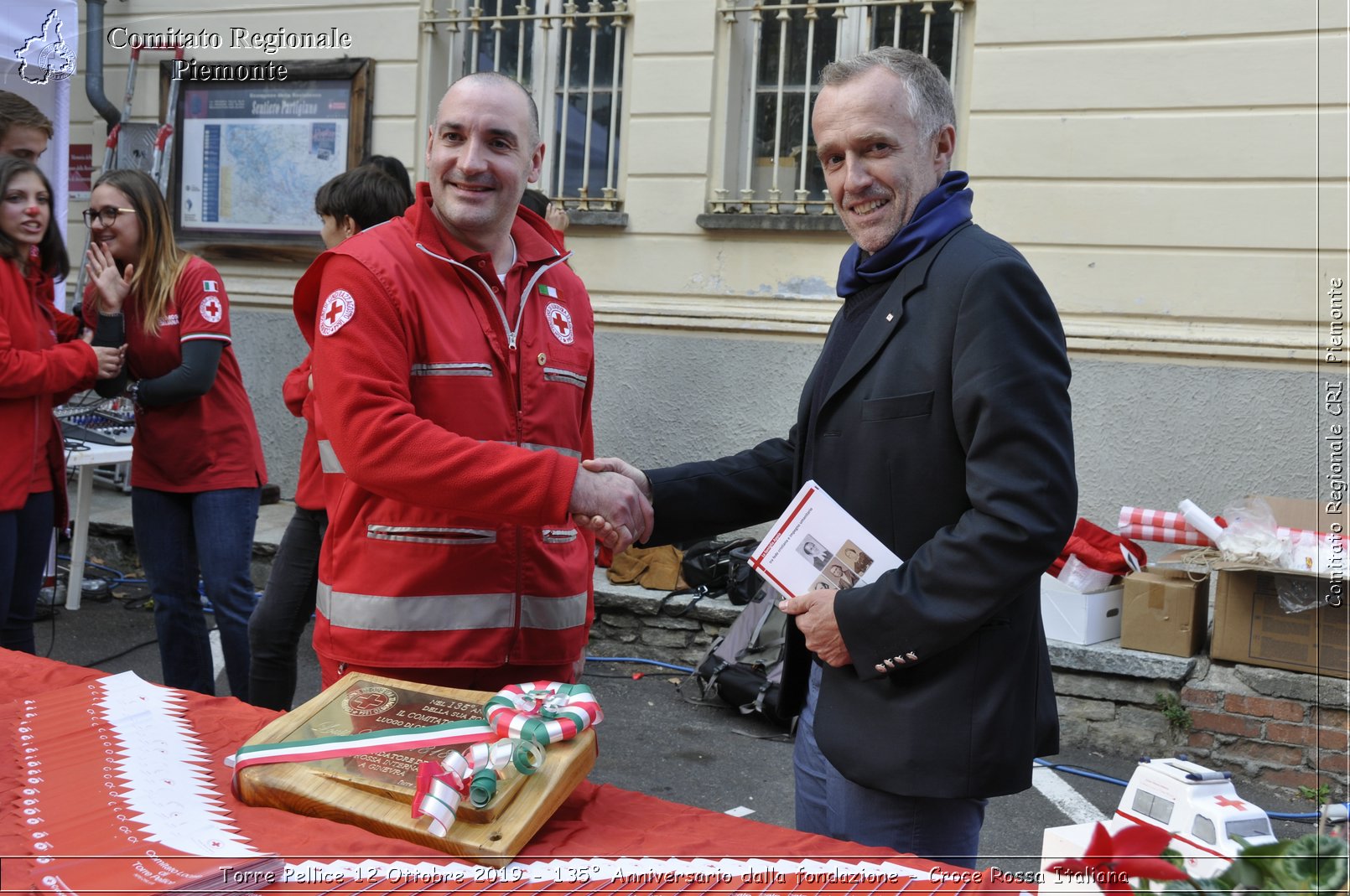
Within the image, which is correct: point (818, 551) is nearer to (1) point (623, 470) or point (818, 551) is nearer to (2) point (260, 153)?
(1) point (623, 470)

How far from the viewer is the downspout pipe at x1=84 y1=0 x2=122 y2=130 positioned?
8.23 meters

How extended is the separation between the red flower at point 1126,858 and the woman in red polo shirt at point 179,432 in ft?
11.5

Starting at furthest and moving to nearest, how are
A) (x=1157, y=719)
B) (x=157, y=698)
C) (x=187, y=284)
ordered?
Answer: (x=1157, y=719) < (x=187, y=284) < (x=157, y=698)

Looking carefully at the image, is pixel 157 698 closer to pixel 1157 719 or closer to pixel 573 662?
pixel 573 662

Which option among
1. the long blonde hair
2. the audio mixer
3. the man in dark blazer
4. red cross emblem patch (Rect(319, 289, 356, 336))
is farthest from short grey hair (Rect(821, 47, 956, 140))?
A: the audio mixer

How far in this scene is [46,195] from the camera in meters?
4.25

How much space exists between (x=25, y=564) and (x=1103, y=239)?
16.9ft

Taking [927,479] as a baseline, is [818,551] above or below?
below

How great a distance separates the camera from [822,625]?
6.19 feet

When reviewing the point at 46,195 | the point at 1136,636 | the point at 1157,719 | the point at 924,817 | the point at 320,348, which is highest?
the point at 46,195

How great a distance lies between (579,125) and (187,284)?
371 centimetres

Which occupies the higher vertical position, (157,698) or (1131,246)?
(1131,246)

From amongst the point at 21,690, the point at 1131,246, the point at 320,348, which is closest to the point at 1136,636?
the point at 1131,246

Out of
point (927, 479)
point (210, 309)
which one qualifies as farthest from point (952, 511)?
point (210, 309)
